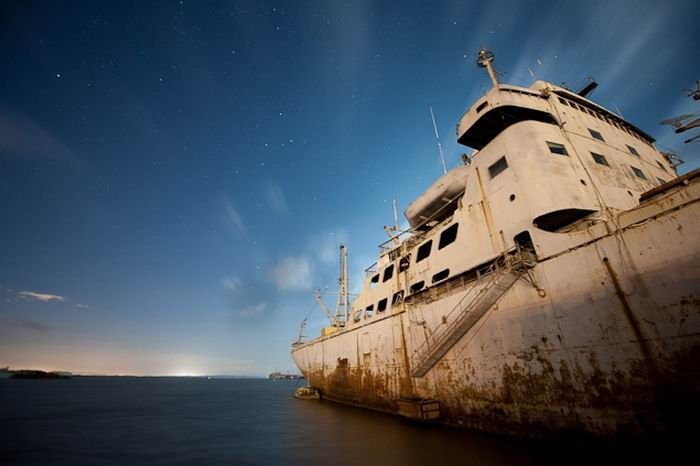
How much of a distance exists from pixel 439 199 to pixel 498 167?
16.5 feet

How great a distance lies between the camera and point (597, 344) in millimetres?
8688

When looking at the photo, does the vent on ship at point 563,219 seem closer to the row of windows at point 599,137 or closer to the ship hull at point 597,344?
the ship hull at point 597,344

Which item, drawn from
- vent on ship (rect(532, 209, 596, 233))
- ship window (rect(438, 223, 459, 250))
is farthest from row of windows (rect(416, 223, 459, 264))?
vent on ship (rect(532, 209, 596, 233))

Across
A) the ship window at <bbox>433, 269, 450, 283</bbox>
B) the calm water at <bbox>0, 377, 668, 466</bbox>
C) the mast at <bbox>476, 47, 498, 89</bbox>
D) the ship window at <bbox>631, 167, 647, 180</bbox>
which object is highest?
the mast at <bbox>476, 47, 498, 89</bbox>

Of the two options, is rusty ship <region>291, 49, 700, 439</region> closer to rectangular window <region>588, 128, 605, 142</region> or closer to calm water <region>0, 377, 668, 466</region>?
rectangular window <region>588, 128, 605, 142</region>

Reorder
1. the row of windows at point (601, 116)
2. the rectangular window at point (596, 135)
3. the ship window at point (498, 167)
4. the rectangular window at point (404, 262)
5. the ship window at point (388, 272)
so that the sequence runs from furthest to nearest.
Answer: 1. the ship window at point (388, 272)
2. the rectangular window at point (404, 262)
3. the row of windows at point (601, 116)
4. the rectangular window at point (596, 135)
5. the ship window at point (498, 167)

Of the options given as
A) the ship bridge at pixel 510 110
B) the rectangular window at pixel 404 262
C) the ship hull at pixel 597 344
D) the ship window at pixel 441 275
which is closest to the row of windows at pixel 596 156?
the ship bridge at pixel 510 110

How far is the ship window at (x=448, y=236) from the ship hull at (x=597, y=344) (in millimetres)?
3894

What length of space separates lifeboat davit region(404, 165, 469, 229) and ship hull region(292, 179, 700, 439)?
24.3ft

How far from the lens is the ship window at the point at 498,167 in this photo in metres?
14.1

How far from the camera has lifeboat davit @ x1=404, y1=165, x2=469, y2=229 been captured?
18234mm

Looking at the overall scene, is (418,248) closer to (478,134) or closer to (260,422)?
(478,134)

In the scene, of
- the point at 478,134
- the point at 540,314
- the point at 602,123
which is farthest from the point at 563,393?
the point at 602,123

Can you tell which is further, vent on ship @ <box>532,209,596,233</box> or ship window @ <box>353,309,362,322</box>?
ship window @ <box>353,309,362,322</box>
